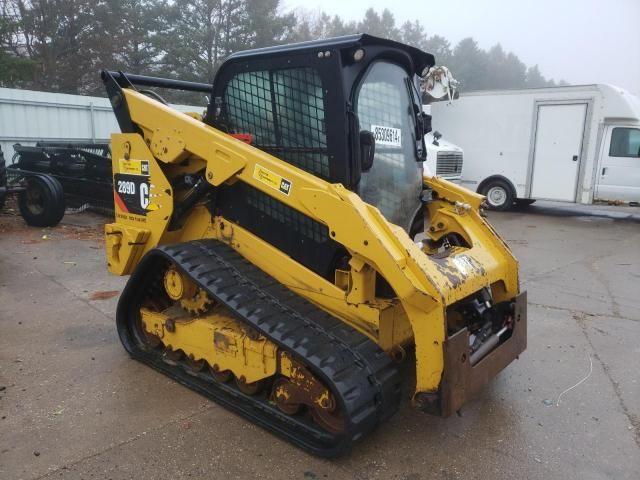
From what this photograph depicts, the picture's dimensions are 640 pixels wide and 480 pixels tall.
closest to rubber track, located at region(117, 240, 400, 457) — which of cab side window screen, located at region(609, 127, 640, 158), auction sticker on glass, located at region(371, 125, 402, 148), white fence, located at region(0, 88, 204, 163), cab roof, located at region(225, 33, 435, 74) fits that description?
auction sticker on glass, located at region(371, 125, 402, 148)

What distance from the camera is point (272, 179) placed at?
302 centimetres

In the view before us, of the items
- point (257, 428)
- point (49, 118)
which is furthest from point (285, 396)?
point (49, 118)

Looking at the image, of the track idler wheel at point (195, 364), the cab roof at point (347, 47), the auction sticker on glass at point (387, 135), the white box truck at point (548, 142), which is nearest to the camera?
the cab roof at point (347, 47)

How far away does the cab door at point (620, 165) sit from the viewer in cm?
1105

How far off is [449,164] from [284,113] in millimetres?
9613

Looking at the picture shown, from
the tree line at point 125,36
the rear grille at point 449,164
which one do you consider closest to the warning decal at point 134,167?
the rear grille at point 449,164

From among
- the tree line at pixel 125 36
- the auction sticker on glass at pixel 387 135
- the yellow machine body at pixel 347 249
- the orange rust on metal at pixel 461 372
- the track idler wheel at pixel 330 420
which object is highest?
the tree line at pixel 125 36

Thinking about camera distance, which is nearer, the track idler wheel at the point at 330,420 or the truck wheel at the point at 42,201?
the track idler wheel at the point at 330,420

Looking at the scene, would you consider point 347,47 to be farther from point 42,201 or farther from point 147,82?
point 42,201

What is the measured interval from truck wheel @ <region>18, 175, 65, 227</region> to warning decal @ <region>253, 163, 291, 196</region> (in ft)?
23.0

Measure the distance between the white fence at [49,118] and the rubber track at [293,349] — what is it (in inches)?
369

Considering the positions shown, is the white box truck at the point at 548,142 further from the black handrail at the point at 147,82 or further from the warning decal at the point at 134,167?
the warning decal at the point at 134,167

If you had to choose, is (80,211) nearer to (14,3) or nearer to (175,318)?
(175,318)

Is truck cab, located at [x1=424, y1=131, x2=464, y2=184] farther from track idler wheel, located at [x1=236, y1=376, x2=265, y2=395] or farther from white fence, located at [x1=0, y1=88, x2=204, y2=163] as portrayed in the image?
track idler wheel, located at [x1=236, y1=376, x2=265, y2=395]
